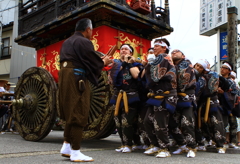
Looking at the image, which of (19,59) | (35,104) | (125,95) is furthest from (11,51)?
(125,95)

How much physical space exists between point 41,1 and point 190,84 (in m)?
4.26

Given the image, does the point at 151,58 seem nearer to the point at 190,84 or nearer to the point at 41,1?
the point at 190,84

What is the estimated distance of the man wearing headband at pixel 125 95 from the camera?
148 inches

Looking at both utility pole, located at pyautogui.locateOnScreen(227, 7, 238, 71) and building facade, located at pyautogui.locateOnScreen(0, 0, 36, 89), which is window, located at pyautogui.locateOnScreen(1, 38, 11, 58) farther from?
utility pole, located at pyautogui.locateOnScreen(227, 7, 238, 71)

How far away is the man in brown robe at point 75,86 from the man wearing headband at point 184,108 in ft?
4.13

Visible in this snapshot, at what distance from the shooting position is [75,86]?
9.46ft

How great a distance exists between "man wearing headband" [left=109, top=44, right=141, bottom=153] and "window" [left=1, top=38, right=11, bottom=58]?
14783 millimetres

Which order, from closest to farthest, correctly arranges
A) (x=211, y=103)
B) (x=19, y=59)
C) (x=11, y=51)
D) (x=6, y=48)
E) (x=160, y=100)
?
(x=160, y=100)
(x=211, y=103)
(x=19, y=59)
(x=11, y=51)
(x=6, y=48)

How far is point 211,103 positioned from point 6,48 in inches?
625

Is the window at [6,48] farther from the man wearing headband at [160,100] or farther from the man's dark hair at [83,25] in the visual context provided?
the man wearing headband at [160,100]

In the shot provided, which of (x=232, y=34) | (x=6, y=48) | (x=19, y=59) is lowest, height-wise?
(x=232, y=34)

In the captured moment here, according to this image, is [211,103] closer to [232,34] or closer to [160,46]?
[160,46]

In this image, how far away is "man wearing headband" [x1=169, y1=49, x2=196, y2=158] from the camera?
3.62m

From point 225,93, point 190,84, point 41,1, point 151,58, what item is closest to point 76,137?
point 151,58
